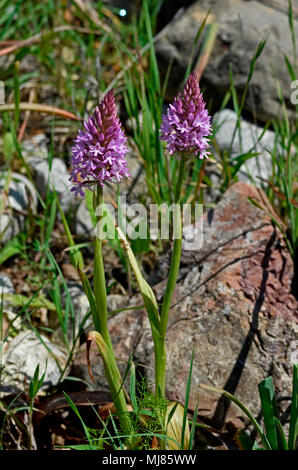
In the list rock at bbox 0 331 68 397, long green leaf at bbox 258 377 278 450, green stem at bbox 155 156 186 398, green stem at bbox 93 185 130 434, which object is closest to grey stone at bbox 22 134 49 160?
rock at bbox 0 331 68 397

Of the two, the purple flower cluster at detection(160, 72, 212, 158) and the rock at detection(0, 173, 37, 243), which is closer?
the purple flower cluster at detection(160, 72, 212, 158)

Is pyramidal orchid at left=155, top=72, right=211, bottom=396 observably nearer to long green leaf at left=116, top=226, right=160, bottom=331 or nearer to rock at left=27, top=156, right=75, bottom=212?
long green leaf at left=116, top=226, right=160, bottom=331

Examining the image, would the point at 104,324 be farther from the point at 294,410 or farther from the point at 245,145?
the point at 245,145

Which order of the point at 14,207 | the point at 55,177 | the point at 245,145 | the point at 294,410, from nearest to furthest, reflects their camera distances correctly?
1. the point at 294,410
2. the point at 14,207
3. the point at 55,177
4. the point at 245,145

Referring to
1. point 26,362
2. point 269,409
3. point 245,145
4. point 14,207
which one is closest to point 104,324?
point 269,409

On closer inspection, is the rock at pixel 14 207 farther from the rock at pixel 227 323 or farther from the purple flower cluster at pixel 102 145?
the purple flower cluster at pixel 102 145
